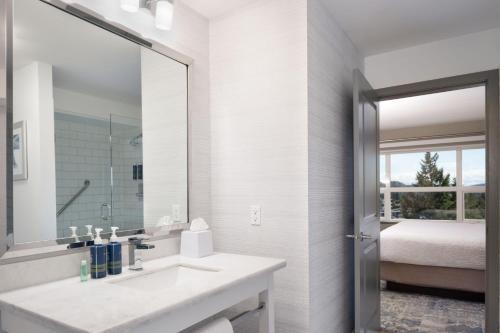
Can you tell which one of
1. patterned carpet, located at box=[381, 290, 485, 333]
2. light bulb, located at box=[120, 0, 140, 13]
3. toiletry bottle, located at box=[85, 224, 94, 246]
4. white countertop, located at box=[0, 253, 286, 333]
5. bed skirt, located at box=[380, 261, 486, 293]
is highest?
light bulb, located at box=[120, 0, 140, 13]

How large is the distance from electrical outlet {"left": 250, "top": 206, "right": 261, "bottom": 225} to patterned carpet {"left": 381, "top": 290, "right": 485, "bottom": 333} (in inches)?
68.4

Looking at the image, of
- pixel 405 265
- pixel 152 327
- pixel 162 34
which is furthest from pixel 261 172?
pixel 405 265

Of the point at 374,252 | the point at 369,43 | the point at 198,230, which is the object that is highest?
the point at 369,43

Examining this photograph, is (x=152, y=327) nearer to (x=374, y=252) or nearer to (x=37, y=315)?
(x=37, y=315)

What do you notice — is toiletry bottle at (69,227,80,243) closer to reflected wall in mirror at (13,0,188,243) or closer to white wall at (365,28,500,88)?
reflected wall in mirror at (13,0,188,243)

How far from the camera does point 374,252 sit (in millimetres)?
2650

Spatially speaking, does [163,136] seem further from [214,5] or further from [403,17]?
[403,17]

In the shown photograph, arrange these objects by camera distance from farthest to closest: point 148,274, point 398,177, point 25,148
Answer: point 398,177, point 148,274, point 25,148

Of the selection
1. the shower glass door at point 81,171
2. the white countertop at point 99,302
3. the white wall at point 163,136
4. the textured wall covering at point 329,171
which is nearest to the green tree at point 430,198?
the textured wall covering at point 329,171

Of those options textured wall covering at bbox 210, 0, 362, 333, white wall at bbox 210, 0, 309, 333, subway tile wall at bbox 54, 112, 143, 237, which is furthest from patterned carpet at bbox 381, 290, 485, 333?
subway tile wall at bbox 54, 112, 143, 237

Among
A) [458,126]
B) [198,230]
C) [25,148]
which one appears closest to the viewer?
[25,148]

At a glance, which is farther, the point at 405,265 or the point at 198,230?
the point at 405,265

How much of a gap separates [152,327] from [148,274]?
511 millimetres

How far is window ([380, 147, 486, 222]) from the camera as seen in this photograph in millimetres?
5984
